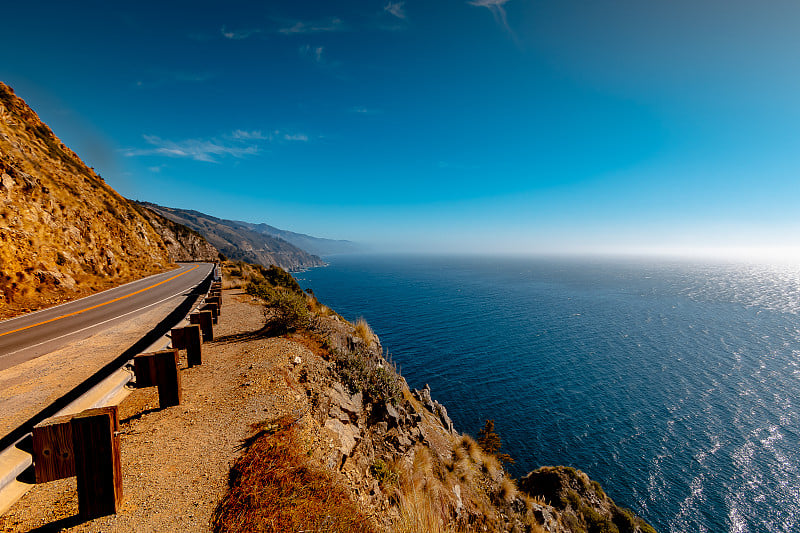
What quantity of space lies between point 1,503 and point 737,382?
5216 cm

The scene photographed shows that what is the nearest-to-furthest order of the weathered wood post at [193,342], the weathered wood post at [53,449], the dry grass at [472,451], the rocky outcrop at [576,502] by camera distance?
1. the weathered wood post at [53,449]
2. the weathered wood post at [193,342]
3. the dry grass at [472,451]
4. the rocky outcrop at [576,502]

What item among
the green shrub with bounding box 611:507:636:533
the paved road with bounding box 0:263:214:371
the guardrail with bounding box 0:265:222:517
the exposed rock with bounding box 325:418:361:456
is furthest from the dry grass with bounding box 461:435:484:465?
the paved road with bounding box 0:263:214:371

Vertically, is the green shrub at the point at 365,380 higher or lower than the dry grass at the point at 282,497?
lower

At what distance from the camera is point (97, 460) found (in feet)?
9.11

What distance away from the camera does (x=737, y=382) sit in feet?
108

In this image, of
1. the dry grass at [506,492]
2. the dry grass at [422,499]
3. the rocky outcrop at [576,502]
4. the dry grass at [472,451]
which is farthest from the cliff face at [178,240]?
the rocky outcrop at [576,502]

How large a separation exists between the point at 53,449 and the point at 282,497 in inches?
87.9

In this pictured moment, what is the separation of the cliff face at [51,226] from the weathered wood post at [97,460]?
56.2 ft

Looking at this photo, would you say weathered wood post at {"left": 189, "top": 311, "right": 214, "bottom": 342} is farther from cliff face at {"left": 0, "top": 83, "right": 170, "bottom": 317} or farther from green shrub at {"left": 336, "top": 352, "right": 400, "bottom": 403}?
cliff face at {"left": 0, "top": 83, "right": 170, "bottom": 317}

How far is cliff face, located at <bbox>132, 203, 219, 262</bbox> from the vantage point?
1793 inches

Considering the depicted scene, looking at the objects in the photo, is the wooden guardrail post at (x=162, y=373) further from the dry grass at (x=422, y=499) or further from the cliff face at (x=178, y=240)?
the cliff face at (x=178, y=240)

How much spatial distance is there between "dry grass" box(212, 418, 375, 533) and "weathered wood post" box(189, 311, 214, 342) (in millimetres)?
4342

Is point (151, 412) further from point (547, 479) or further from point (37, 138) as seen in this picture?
point (37, 138)

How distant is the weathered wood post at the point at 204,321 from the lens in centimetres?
747
